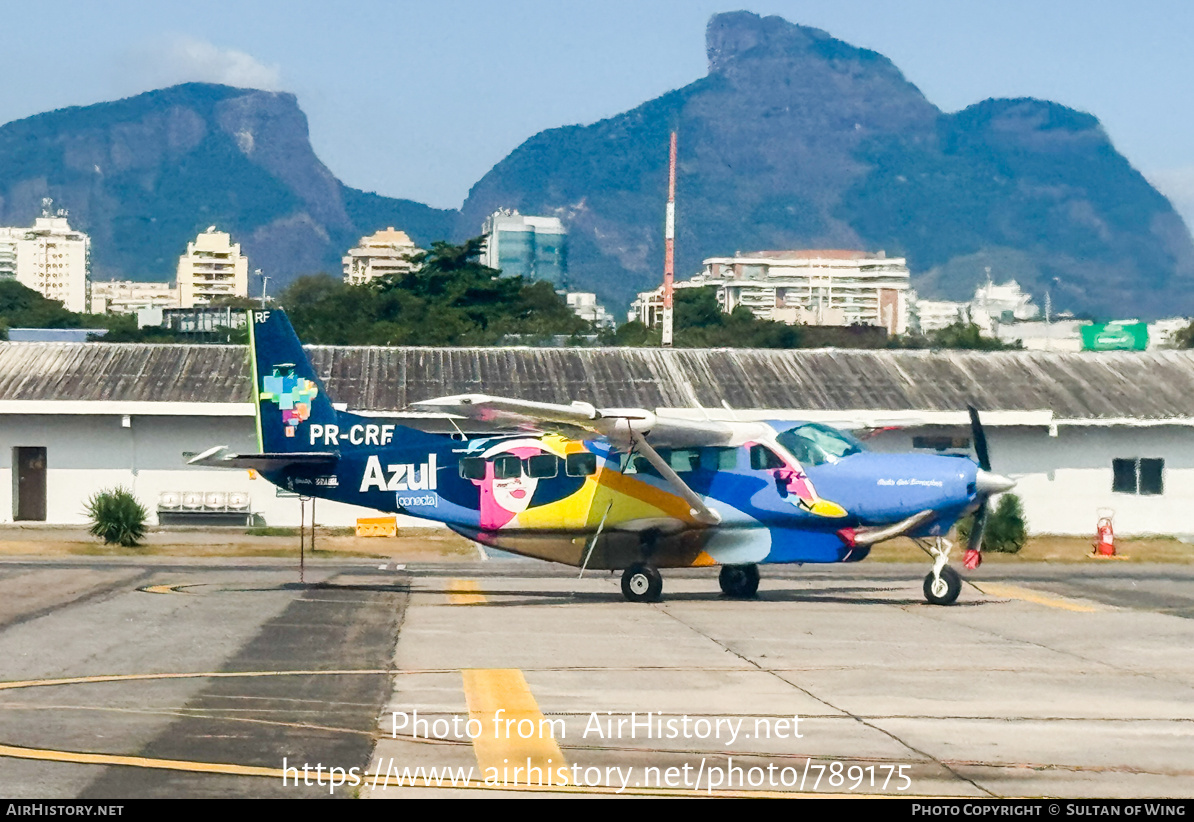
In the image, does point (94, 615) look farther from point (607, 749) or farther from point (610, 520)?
point (607, 749)

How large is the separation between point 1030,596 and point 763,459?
192 inches

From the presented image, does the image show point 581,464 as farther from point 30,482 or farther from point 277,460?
point 30,482

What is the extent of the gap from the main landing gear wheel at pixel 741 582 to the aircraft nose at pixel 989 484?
143 inches

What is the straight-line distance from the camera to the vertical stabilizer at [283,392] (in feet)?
76.9

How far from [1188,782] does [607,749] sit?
356 centimetres

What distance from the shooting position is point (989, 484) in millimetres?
20344

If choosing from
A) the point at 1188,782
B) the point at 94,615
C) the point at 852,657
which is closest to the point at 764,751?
the point at 1188,782

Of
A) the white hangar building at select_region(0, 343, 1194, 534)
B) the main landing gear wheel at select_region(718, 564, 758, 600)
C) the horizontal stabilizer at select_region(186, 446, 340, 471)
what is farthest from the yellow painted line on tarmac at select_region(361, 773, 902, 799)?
the white hangar building at select_region(0, 343, 1194, 534)

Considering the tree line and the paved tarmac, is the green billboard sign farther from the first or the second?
the paved tarmac

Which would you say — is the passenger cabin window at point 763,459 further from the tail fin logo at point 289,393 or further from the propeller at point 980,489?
the tail fin logo at point 289,393

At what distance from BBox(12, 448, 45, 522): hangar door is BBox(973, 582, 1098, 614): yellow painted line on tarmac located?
2291 cm

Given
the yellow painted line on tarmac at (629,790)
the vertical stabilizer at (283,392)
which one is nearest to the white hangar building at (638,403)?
the vertical stabilizer at (283,392)

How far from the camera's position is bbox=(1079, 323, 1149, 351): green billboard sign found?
56875 millimetres

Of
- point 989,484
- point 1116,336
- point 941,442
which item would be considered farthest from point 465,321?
point 989,484
